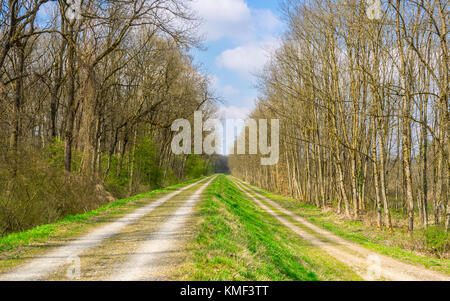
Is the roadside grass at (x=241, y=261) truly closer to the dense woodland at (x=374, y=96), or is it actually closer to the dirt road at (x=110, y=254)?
the dirt road at (x=110, y=254)

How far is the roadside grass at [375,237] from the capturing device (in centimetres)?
1055

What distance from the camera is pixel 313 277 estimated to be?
29.2 feet

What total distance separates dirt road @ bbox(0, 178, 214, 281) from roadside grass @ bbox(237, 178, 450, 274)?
24.7 feet

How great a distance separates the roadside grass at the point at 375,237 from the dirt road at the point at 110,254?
24.7 ft

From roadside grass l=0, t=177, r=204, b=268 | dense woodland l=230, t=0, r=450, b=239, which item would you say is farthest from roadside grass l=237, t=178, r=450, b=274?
roadside grass l=0, t=177, r=204, b=268

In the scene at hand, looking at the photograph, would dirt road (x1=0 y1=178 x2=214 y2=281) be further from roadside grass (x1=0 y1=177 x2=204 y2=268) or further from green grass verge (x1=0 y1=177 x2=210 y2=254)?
green grass verge (x1=0 y1=177 x2=210 y2=254)

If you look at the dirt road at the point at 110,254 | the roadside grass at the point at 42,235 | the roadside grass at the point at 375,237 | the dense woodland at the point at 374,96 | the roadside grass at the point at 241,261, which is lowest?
the roadside grass at the point at 375,237

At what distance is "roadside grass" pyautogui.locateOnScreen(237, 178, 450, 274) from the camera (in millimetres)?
10549

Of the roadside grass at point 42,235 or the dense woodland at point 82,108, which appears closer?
the roadside grass at point 42,235

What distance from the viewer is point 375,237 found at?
47.9ft

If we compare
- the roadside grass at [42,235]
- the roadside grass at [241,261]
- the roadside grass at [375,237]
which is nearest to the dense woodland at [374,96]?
the roadside grass at [375,237]

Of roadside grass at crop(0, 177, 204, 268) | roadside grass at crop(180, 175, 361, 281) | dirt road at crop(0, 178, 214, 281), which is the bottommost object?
roadside grass at crop(180, 175, 361, 281)
